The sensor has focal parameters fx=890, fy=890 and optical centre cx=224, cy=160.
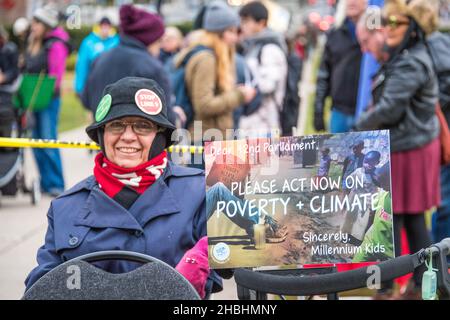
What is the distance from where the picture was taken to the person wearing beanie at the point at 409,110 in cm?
562

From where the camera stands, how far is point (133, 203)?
11.2 ft

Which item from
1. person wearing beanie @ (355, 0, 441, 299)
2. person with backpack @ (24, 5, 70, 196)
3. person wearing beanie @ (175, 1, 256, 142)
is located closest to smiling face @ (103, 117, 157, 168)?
person wearing beanie @ (355, 0, 441, 299)

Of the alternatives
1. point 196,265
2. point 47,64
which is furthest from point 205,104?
point 196,265

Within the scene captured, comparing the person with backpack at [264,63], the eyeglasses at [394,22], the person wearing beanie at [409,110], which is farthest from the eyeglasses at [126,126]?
the person with backpack at [264,63]

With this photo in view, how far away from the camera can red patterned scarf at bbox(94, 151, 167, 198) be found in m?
3.45

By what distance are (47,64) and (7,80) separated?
0.60 m

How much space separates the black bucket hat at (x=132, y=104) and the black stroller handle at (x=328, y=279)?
0.92 m

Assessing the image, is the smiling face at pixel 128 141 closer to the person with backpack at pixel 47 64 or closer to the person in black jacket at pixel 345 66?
the person in black jacket at pixel 345 66

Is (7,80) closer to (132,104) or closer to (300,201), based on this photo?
(132,104)

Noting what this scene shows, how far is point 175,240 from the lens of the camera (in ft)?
11.0

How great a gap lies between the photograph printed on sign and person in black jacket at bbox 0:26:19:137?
6.08 meters

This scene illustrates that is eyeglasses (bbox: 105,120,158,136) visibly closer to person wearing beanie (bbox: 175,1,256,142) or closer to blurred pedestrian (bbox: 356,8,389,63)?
blurred pedestrian (bbox: 356,8,389,63)
